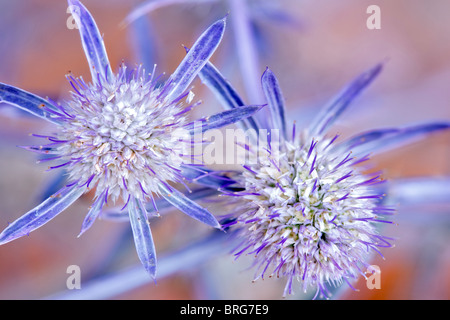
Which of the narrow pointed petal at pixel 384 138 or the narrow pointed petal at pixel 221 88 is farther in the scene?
the narrow pointed petal at pixel 384 138

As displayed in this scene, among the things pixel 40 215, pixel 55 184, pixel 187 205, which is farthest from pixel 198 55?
pixel 55 184

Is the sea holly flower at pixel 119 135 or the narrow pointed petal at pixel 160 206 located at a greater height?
the sea holly flower at pixel 119 135

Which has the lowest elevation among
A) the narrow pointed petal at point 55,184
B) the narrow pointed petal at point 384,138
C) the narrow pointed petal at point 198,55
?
the narrow pointed petal at point 55,184

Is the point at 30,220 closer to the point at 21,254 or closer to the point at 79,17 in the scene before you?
the point at 79,17

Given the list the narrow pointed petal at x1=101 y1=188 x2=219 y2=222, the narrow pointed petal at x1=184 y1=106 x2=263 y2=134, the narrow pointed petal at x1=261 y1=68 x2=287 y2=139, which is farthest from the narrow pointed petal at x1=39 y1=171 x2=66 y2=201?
the narrow pointed petal at x1=261 y1=68 x2=287 y2=139

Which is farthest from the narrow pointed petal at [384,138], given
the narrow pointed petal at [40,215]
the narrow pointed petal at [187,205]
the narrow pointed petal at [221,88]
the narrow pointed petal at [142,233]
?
the narrow pointed petal at [40,215]

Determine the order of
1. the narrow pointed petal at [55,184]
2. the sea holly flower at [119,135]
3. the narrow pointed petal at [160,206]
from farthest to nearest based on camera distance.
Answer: the narrow pointed petal at [55,184] → the narrow pointed petal at [160,206] → the sea holly flower at [119,135]

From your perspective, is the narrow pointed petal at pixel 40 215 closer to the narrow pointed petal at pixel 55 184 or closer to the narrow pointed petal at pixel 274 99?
the narrow pointed petal at pixel 55 184

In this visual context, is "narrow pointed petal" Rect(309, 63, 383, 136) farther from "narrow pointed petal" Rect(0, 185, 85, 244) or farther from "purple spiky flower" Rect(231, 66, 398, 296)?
"narrow pointed petal" Rect(0, 185, 85, 244)
